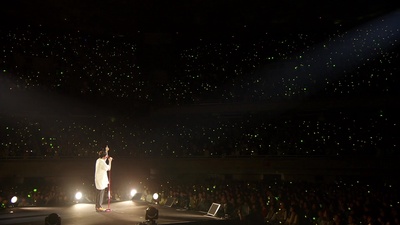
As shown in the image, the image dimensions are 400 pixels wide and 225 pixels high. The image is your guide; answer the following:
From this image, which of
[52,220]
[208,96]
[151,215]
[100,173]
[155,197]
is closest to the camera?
[52,220]

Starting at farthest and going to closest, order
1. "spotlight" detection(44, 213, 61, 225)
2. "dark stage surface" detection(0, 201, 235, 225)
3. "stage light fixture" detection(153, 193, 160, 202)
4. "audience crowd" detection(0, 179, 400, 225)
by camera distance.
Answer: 1. "stage light fixture" detection(153, 193, 160, 202)
2. "audience crowd" detection(0, 179, 400, 225)
3. "dark stage surface" detection(0, 201, 235, 225)
4. "spotlight" detection(44, 213, 61, 225)

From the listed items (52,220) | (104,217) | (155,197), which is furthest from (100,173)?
(155,197)

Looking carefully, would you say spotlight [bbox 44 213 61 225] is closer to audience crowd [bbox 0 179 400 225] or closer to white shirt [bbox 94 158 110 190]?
white shirt [bbox 94 158 110 190]

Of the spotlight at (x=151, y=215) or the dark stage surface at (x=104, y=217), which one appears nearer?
the spotlight at (x=151, y=215)

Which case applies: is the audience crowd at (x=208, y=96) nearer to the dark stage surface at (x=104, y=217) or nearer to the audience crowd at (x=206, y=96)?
the audience crowd at (x=206, y=96)

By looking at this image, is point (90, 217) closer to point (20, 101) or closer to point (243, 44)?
point (20, 101)

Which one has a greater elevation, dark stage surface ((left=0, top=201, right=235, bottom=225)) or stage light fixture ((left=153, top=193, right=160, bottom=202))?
stage light fixture ((left=153, top=193, right=160, bottom=202))

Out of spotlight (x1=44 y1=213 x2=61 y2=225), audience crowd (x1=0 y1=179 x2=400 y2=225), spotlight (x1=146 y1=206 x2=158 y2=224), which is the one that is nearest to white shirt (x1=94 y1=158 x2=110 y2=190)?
spotlight (x1=146 y1=206 x2=158 y2=224)

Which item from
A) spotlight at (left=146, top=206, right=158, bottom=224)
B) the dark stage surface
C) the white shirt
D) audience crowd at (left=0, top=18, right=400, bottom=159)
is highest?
audience crowd at (left=0, top=18, right=400, bottom=159)

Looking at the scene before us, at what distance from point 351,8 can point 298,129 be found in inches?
289

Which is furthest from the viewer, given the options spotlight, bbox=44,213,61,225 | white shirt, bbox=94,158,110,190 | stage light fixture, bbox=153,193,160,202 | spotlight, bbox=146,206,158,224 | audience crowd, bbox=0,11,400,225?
audience crowd, bbox=0,11,400,225

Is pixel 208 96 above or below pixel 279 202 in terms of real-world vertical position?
above

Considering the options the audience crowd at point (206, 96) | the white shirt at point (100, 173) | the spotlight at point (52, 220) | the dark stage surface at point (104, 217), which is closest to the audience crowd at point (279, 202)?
Answer: the dark stage surface at point (104, 217)

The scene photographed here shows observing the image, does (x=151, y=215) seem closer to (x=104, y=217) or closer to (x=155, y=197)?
(x=104, y=217)
